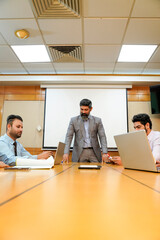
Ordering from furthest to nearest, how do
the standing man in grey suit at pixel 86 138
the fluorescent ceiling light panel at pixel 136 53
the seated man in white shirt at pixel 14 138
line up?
the fluorescent ceiling light panel at pixel 136 53 → the standing man in grey suit at pixel 86 138 → the seated man in white shirt at pixel 14 138

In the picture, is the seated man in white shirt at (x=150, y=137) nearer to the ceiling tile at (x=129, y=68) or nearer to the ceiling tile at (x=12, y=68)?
the ceiling tile at (x=129, y=68)

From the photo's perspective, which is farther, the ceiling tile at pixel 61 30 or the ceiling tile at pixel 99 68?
→ the ceiling tile at pixel 99 68

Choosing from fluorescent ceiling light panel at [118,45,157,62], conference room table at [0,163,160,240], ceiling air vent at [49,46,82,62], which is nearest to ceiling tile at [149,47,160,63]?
fluorescent ceiling light panel at [118,45,157,62]

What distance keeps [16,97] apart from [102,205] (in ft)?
14.8

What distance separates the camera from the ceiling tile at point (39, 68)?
379 cm

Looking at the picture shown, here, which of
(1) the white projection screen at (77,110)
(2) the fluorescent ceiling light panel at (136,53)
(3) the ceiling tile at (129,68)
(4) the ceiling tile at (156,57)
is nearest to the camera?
(2) the fluorescent ceiling light panel at (136,53)

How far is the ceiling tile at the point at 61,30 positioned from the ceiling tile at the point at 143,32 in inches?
30.4

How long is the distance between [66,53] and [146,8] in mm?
1561

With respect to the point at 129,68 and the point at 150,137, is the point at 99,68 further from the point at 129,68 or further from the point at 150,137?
the point at 150,137

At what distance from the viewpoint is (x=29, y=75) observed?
420cm

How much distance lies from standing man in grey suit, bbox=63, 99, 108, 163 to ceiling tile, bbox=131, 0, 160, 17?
142 cm

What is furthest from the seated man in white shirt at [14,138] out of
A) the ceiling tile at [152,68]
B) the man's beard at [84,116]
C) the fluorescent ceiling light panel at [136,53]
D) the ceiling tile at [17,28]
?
the ceiling tile at [152,68]

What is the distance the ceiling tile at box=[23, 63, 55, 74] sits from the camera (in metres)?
3.79

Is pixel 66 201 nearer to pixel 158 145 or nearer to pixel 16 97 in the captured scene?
pixel 158 145
